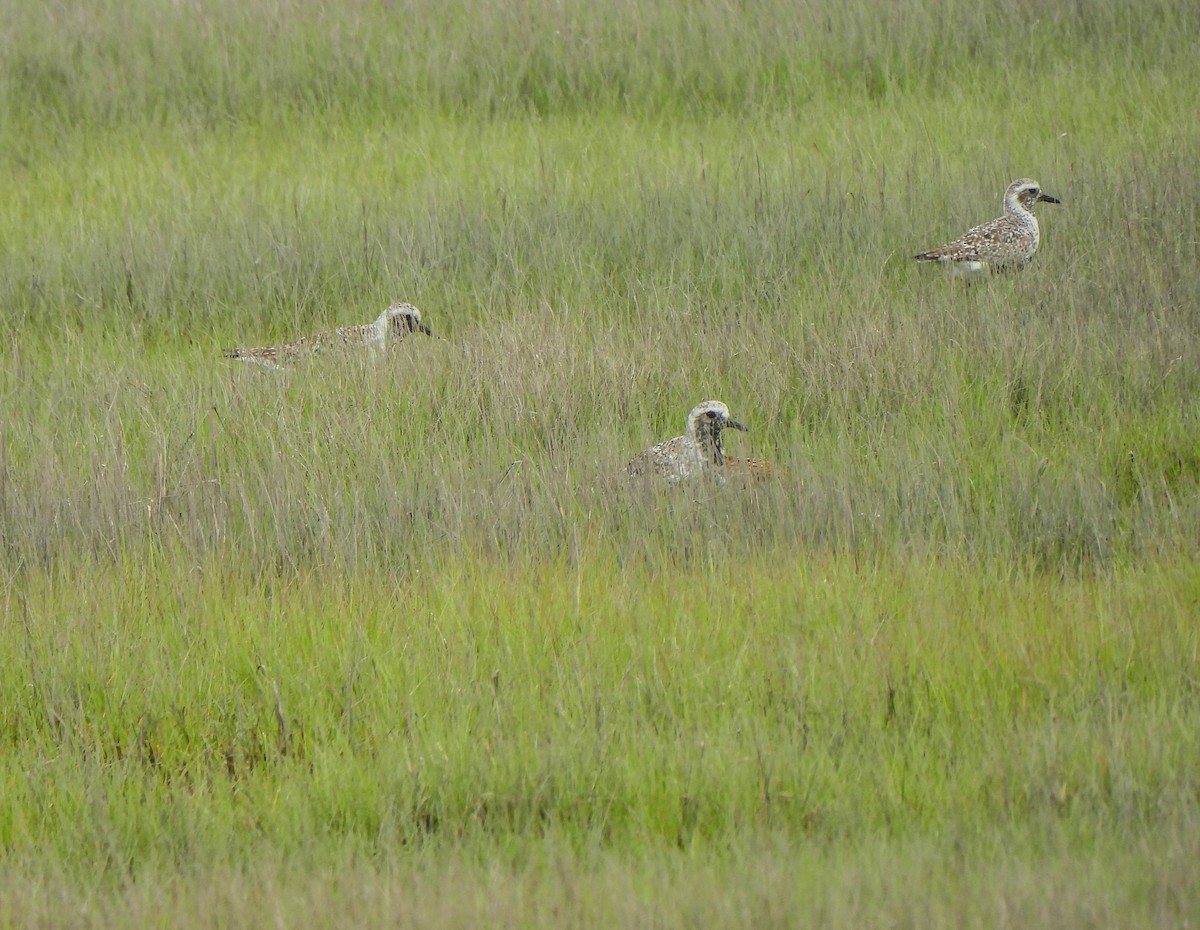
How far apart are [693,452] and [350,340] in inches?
113

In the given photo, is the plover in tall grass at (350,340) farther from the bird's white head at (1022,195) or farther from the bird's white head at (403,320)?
the bird's white head at (1022,195)

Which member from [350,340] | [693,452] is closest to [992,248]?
[693,452]

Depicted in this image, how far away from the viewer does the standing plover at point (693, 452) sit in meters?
5.95

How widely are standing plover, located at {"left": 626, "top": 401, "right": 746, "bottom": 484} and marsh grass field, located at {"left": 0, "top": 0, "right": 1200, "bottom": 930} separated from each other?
0.93 feet

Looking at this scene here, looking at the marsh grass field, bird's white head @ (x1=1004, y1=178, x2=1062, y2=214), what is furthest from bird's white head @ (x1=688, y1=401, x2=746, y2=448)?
bird's white head @ (x1=1004, y1=178, x2=1062, y2=214)

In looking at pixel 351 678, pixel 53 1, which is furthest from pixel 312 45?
pixel 351 678

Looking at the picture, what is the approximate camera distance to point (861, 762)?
12.3ft

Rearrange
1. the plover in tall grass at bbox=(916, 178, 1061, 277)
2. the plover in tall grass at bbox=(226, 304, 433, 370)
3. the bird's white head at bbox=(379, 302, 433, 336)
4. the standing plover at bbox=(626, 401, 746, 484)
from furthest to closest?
the bird's white head at bbox=(379, 302, 433, 336)
the plover in tall grass at bbox=(916, 178, 1061, 277)
the plover in tall grass at bbox=(226, 304, 433, 370)
the standing plover at bbox=(626, 401, 746, 484)

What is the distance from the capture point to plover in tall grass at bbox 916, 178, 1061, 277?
7992mm

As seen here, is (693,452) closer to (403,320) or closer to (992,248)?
(403,320)

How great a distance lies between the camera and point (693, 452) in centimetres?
617

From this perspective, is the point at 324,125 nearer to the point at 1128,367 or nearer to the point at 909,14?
the point at 909,14

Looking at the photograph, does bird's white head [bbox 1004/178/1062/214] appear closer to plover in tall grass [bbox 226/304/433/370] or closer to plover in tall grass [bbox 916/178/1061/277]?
plover in tall grass [bbox 916/178/1061/277]

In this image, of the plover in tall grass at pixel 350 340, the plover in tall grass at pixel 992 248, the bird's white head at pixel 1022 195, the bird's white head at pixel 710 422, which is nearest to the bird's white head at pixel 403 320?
the plover in tall grass at pixel 350 340
